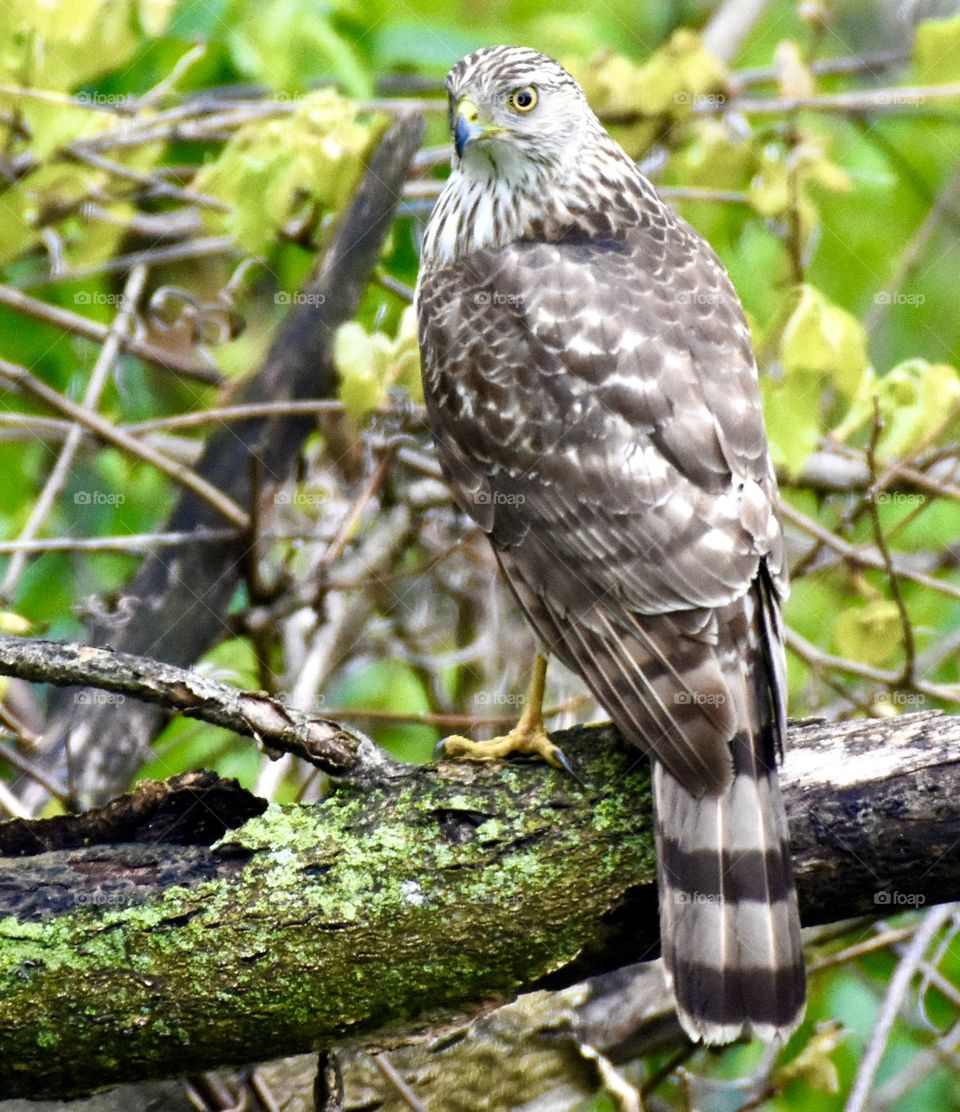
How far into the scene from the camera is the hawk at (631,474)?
8.73 feet

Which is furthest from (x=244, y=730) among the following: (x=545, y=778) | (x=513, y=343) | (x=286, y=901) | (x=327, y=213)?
(x=327, y=213)

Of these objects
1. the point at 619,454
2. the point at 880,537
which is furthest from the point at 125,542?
the point at 880,537

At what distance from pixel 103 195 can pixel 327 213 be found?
675mm

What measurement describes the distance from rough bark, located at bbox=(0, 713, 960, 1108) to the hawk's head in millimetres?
1780

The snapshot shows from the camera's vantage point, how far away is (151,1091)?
10.2 feet

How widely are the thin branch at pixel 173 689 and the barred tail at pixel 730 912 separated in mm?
660

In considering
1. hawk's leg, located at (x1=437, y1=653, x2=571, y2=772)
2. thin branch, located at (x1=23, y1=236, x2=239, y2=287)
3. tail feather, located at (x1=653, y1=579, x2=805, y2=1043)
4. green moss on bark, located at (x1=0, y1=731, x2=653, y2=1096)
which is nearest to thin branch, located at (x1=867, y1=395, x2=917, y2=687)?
hawk's leg, located at (x1=437, y1=653, x2=571, y2=772)

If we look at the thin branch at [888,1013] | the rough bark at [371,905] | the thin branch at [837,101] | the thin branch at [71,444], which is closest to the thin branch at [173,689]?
the rough bark at [371,905]

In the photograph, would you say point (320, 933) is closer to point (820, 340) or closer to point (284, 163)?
point (820, 340)

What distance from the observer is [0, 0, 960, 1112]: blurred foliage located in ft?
12.7

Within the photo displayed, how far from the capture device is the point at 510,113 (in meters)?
3.79

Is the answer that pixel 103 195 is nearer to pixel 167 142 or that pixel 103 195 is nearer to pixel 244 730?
pixel 167 142

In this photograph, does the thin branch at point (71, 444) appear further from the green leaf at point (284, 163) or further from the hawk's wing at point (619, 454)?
the hawk's wing at point (619, 454)

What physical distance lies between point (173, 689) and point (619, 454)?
113 cm
